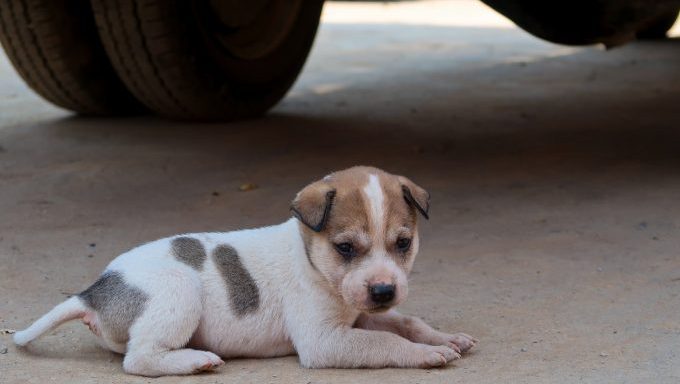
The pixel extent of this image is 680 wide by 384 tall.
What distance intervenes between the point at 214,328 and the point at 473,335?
93 centimetres

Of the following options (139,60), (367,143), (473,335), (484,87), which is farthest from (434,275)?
(484,87)

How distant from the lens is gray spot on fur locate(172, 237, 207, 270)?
148 inches

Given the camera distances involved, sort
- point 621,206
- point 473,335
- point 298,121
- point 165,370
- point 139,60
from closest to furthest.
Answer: point 165,370
point 473,335
point 621,206
point 139,60
point 298,121

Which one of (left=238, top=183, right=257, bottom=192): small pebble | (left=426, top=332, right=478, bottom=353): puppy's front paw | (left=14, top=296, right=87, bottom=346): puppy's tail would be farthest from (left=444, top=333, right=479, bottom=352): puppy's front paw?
(left=238, top=183, right=257, bottom=192): small pebble

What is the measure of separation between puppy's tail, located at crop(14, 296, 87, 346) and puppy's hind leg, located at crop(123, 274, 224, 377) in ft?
0.79

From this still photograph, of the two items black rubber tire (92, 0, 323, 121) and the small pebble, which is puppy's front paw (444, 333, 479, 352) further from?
black rubber tire (92, 0, 323, 121)

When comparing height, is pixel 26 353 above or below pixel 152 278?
below

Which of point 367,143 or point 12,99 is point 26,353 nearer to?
point 367,143

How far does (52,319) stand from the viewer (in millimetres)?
3639

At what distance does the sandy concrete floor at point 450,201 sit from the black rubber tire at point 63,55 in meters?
0.19

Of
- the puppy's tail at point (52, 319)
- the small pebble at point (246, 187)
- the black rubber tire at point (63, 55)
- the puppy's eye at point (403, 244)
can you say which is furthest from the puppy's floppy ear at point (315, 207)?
the black rubber tire at point (63, 55)

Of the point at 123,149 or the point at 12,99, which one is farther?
the point at 12,99

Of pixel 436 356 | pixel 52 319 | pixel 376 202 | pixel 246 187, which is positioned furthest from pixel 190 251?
pixel 246 187

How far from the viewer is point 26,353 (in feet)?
12.3
